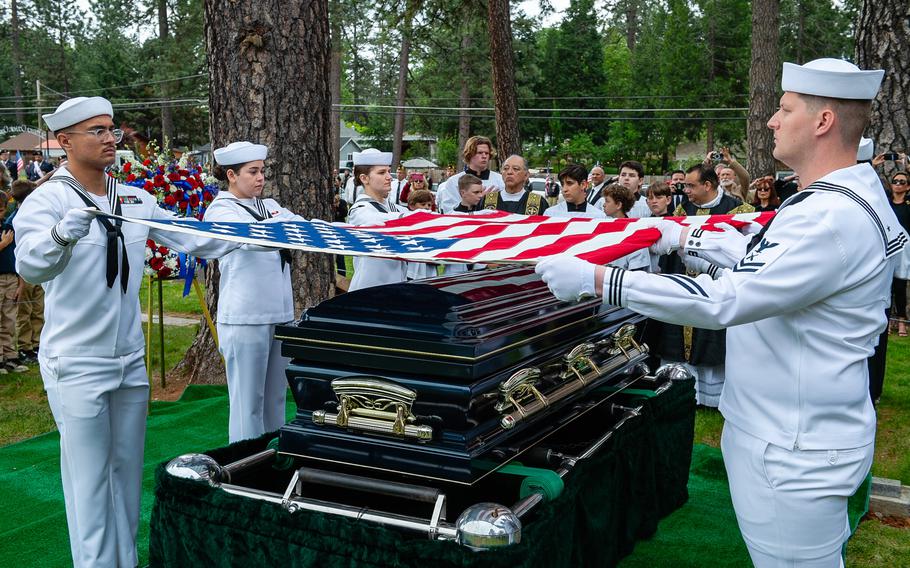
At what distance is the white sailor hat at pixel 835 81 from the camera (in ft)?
7.28

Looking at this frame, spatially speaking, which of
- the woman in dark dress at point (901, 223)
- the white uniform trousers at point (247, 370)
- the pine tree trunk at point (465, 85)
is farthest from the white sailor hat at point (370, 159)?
the pine tree trunk at point (465, 85)

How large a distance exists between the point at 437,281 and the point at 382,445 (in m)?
0.98

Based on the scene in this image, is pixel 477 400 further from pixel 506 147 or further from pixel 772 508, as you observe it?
pixel 506 147

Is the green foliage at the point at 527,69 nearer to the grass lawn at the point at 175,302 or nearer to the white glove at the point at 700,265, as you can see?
the grass lawn at the point at 175,302

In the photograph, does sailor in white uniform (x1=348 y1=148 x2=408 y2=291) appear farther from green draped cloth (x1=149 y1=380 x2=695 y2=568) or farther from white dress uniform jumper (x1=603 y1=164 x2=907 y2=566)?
white dress uniform jumper (x1=603 y1=164 x2=907 y2=566)

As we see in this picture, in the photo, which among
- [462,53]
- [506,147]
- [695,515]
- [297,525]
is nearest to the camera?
[297,525]

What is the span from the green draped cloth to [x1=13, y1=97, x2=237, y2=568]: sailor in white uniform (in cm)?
59

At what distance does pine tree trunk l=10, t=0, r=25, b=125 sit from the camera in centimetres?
4809

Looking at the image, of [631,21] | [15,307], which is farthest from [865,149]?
[631,21]

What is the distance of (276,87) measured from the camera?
20.2ft

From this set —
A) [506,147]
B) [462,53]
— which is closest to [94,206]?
[506,147]

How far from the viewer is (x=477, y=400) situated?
8.20 ft

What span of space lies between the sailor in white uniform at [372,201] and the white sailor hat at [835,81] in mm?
3185

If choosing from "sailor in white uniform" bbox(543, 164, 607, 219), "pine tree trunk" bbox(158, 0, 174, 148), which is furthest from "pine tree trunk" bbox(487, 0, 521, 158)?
"pine tree trunk" bbox(158, 0, 174, 148)
